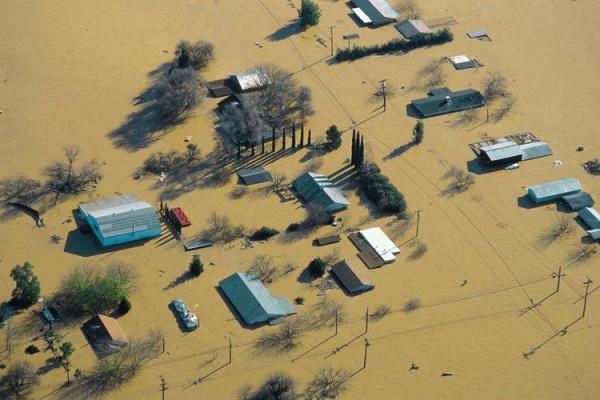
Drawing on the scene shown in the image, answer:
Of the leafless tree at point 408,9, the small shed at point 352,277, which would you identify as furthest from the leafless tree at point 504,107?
the small shed at point 352,277

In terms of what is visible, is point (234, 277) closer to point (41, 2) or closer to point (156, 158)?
point (156, 158)

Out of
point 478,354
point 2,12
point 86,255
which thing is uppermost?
point 2,12

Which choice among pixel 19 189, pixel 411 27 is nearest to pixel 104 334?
pixel 19 189

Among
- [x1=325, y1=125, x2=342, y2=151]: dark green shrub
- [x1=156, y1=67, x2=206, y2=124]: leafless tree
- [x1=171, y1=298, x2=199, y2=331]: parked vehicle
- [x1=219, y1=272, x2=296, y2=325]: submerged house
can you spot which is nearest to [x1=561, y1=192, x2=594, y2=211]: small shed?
[x1=325, y1=125, x2=342, y2=151]: dark green shrub

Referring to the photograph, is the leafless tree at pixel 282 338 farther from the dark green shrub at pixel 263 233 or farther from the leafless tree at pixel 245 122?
the leafless tree at pixel 245 122

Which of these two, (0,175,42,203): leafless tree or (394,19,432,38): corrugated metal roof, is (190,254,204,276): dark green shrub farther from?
(394,19,432,38): corrugated metal roof

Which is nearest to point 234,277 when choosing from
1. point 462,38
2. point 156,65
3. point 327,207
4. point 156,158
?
point 327,207
